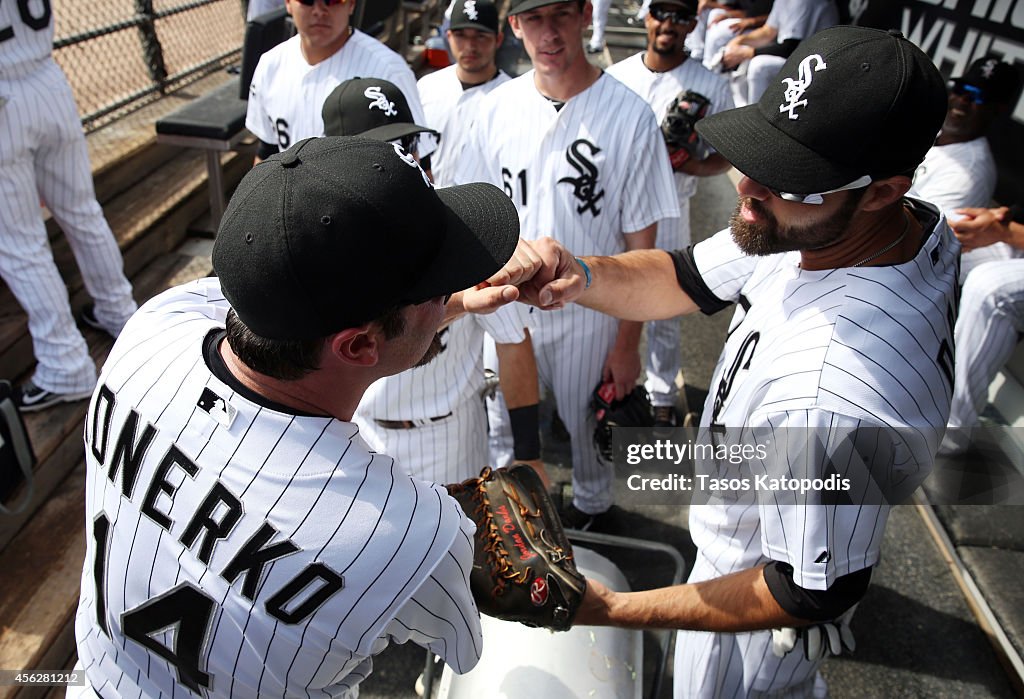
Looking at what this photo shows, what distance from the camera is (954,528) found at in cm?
316

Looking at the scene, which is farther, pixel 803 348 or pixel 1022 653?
pixel 1022 653

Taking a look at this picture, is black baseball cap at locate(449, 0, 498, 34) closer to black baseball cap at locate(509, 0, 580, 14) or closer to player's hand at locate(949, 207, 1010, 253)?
black baseball cap at locate(509, 0, 580, 14)

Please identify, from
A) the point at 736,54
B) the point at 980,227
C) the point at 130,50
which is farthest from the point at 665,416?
the point at 130,50

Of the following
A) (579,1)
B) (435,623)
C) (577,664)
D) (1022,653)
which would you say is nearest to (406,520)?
(435,623)

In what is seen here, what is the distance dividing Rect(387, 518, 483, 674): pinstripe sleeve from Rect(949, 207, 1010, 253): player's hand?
278cm

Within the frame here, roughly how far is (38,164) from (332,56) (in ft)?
4.83

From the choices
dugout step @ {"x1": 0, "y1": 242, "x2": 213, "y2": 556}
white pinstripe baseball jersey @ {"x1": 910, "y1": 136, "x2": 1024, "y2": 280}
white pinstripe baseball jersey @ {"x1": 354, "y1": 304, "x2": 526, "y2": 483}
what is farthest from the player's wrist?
white pinstripe baseball jersey @ {"x1": 910, "y1": 136, "x2": 1024, "y2": 280}

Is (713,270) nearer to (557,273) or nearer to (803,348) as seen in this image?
(557,273)

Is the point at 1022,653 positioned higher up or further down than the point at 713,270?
further down

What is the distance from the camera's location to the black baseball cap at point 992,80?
3408 mm

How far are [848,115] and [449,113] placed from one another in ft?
9.40

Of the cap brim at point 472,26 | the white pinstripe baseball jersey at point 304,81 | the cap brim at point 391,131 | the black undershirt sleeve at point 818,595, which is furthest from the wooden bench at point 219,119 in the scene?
the black undershirt sleeve at point 818,595

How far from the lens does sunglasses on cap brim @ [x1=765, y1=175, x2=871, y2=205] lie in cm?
146

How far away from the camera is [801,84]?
148cm
